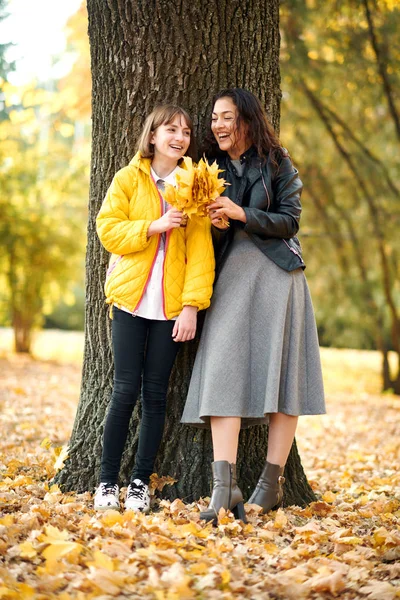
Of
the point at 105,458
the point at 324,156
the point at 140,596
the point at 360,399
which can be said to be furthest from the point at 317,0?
the point at 140,596

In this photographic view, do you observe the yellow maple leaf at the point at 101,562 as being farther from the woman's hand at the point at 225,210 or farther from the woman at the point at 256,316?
the woman's hand at the point at 225,210

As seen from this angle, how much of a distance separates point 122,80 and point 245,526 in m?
2.32

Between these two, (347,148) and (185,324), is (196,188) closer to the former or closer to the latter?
(185,324)

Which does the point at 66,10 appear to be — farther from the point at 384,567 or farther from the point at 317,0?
the point at 384,567

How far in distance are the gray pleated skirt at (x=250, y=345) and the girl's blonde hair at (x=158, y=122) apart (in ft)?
1.92

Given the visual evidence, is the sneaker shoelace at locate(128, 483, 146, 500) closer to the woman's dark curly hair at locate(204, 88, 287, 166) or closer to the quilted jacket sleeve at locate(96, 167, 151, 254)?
the quilted jacket sleeve at locate(96, 167, 151, 254)

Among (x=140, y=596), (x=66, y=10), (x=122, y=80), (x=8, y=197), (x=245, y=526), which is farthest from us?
(x=8, y=197)

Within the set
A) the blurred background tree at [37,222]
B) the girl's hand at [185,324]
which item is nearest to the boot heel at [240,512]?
the girl's hand at [185,324]

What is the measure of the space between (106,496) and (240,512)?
65cm

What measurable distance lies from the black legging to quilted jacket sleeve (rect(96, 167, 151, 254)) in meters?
0.33

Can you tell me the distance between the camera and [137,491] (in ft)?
11.1

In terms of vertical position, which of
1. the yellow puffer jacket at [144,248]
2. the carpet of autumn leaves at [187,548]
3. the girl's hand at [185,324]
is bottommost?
the carpet of autumn leaves at [187,548]

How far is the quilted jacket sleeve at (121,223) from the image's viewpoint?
10.7 ft

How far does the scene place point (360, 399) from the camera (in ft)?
35.4
